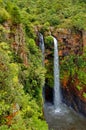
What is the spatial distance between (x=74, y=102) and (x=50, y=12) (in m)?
10.6

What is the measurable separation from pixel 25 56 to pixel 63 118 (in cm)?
637

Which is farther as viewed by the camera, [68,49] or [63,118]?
[68,49]

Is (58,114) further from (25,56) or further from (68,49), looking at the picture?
(25,56)

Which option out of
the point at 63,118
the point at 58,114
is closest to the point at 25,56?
the point at 63,118

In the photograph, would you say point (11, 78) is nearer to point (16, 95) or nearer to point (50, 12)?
point (16, 95)

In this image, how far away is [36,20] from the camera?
87.1 ft

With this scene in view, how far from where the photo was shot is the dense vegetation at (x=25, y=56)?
1168cm

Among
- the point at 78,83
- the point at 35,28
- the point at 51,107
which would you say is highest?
the point at 35,28

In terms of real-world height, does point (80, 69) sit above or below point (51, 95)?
above

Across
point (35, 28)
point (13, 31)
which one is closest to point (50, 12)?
point (35, 28)

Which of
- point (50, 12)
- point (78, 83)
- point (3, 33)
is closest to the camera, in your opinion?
point (3, 33)

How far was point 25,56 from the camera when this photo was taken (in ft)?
→ 60.3

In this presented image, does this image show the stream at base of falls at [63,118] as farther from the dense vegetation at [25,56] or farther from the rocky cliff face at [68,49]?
the dense vegetation at [25,56]

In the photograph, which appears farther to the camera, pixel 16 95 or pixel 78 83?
pixel 78 83
